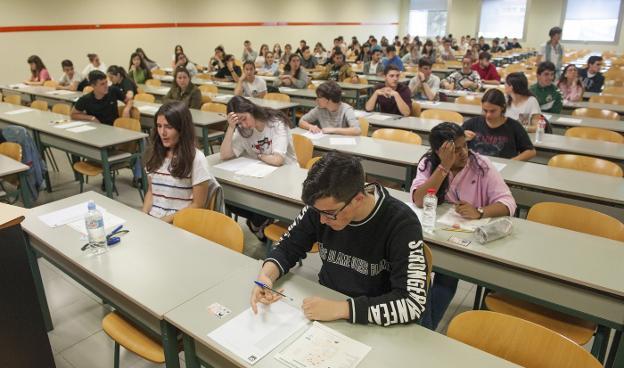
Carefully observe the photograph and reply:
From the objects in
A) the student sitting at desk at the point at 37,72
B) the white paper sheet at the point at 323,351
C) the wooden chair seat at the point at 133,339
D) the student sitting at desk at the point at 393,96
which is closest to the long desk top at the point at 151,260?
the wooden chair seat at the point at 133,339

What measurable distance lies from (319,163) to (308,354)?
647 millimetres

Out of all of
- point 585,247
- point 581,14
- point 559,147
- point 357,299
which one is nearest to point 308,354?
point 357,299

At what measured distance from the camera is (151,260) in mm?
2027

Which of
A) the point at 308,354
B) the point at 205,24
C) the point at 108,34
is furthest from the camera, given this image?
the point at 205,24

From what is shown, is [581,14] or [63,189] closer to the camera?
[63,189]

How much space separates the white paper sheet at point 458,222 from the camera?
91.7 inches

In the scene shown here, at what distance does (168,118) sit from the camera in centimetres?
270

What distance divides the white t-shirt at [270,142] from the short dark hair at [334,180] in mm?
1966

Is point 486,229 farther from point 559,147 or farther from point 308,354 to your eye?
point 559,147

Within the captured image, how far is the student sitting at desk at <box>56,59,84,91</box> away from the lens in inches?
306

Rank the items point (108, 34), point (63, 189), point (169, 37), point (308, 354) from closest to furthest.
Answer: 1. point (308, 354)
2. point (63, 189)
3. point (108, 34)
4. point (169, 37)

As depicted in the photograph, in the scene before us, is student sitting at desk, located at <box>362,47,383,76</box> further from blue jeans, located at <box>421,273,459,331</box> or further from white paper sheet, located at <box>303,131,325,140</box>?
blue jeans, located at <box>421,273,459,331</box>

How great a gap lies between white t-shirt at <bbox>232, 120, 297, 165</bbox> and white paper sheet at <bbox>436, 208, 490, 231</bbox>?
1480mm

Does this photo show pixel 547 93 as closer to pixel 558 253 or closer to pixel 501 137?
pixel 501 137
